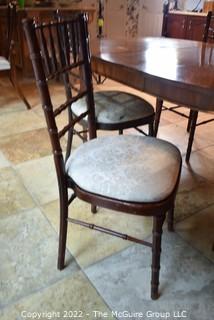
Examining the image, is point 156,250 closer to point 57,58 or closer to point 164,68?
point 164,68

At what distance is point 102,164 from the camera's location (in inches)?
43.8

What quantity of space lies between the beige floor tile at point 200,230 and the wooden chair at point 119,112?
559 millimetres

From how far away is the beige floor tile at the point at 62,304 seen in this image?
3.60 ft

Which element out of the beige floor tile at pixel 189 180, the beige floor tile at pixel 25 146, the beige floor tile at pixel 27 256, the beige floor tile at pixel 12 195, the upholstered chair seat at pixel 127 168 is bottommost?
the beige floor tile at pixel 189 180

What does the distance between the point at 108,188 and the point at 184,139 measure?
1.59 metres

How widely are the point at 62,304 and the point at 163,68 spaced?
1.03 m

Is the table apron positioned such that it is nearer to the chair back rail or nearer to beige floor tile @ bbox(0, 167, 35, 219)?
the chair back rail

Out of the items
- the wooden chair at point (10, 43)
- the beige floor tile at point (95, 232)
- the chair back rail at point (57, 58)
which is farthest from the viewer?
the wooden chair at point (10, 43)

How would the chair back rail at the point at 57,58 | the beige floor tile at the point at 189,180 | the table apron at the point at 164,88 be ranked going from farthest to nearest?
the beige floor tile at the point at 189,180 < the table apron at the point at 164,88 < the chair back rail at the point at 57,58

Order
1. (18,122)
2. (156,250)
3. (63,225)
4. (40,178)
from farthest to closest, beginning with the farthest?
1. (18,122)
2. (40,178)
3. (63,225)
4. (156,250)

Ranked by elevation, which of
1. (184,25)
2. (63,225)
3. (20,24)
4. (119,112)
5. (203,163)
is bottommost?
(203,163)

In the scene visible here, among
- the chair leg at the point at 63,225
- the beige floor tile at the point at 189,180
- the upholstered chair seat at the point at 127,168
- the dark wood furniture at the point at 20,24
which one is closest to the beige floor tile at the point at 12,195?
the chair leg at the point at 63,225

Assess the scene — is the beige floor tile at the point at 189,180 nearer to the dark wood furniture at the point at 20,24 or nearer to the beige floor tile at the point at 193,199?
the beige floor tile at the point at 193,199

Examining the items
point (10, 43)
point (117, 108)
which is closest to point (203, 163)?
point (117, 108)
